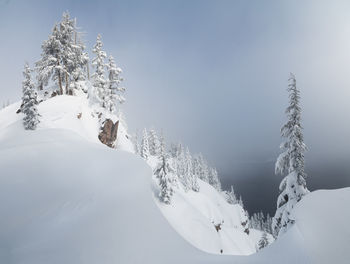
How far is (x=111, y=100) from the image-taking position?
32312 millimetres

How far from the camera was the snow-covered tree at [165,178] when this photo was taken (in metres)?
22.0

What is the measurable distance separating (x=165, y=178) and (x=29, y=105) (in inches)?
661

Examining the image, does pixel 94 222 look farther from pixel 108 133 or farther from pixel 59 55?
pixel 59 55

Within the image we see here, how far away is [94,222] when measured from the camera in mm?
7297

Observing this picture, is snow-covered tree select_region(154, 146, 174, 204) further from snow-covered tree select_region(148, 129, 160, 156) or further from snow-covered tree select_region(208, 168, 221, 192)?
snow-covered tree select_region(208, 168, 221, 192)

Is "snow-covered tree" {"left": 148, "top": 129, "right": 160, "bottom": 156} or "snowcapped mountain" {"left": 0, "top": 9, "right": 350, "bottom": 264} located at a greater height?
"snow-covered tree" {"left": 148, "top": 129, "right": 160, "bottom": 156}

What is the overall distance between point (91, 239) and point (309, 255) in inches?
279

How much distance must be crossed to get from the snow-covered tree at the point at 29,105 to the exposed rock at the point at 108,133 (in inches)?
416

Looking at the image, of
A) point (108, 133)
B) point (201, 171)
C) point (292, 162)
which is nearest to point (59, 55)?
point (108, 133)

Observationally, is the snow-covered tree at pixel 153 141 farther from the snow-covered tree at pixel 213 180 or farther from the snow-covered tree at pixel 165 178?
the snow-covered tree at pixel 165 178

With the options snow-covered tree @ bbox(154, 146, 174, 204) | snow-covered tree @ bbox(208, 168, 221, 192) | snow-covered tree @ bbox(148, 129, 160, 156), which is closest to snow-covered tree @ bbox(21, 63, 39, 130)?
snow-covered tree @ bbox(154, 146, 174, 204)

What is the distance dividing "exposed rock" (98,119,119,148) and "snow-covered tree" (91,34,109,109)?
151 inches

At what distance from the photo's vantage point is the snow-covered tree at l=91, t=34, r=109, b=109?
3112cm

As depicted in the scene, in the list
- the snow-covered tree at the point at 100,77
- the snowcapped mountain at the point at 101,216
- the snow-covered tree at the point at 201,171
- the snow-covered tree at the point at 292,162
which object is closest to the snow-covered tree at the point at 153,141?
the snow-covered tree at the point at 201,171
